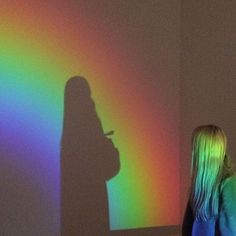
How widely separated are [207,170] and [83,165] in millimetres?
1479

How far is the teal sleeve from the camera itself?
2000 millimetres

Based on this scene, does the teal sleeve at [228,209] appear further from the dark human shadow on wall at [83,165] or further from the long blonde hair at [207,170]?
the dark human shadow on wall at [83,165]

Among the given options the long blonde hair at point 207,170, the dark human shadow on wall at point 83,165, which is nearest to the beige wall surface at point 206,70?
the dark human shadow on wall at point 83,165

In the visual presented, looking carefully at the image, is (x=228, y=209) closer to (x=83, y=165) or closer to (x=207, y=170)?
(x=207, y=170)

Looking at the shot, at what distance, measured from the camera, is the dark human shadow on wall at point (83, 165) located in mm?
3354

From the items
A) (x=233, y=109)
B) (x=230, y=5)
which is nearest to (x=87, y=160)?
(x=233, y=109)

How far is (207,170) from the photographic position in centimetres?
206

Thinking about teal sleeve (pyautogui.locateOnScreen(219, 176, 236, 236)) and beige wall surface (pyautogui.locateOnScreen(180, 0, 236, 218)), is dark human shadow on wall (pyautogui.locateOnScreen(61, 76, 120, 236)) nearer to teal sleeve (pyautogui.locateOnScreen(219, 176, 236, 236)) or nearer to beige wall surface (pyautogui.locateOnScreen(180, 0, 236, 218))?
beige wall surface (pyautogui.locateOnScreen(180, 0, 236, 218))

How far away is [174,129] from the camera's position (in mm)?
3836

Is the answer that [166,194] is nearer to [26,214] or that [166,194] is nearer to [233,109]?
[233,109]

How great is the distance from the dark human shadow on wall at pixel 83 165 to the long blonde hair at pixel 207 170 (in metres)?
1.39

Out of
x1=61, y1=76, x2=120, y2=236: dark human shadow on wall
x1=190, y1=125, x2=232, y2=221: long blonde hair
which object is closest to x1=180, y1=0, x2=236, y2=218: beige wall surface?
x1=61, y1=76, x2=120, y2=236: dark human shadow on wall

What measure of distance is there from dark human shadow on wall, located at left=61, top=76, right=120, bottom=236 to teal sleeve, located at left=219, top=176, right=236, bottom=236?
1500mm

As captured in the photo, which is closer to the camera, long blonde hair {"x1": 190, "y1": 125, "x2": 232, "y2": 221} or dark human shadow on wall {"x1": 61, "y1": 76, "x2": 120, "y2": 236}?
long blonde hair {"x1": 190, "y1": 125, "x2": 232, "y2": 221}
